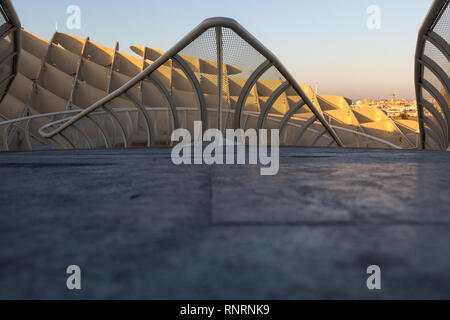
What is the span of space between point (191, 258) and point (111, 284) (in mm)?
200

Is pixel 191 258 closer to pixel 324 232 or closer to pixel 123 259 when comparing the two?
pixel 123 259

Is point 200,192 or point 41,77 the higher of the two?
point 41,77

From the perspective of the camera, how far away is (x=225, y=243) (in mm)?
928

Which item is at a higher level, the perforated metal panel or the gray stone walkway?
the perforated metal panel

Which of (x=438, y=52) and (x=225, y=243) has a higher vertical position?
(x=438, y=52)

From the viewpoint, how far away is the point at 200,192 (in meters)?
1.78

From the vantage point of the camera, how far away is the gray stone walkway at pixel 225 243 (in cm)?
67

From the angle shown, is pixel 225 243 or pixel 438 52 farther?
pixel 438 52

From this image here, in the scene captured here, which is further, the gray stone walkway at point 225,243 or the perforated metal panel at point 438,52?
the perforated metal panel at point 438,52

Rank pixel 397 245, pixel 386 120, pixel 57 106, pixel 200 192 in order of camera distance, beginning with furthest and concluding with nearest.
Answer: pixel 386 120 < pixel 57 106 < pixel 200 192 < pixel 397 245

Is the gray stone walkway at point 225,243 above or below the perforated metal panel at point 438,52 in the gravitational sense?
below

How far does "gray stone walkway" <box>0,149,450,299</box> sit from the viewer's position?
67cm

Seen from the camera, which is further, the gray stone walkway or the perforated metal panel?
the perforated metal panel
